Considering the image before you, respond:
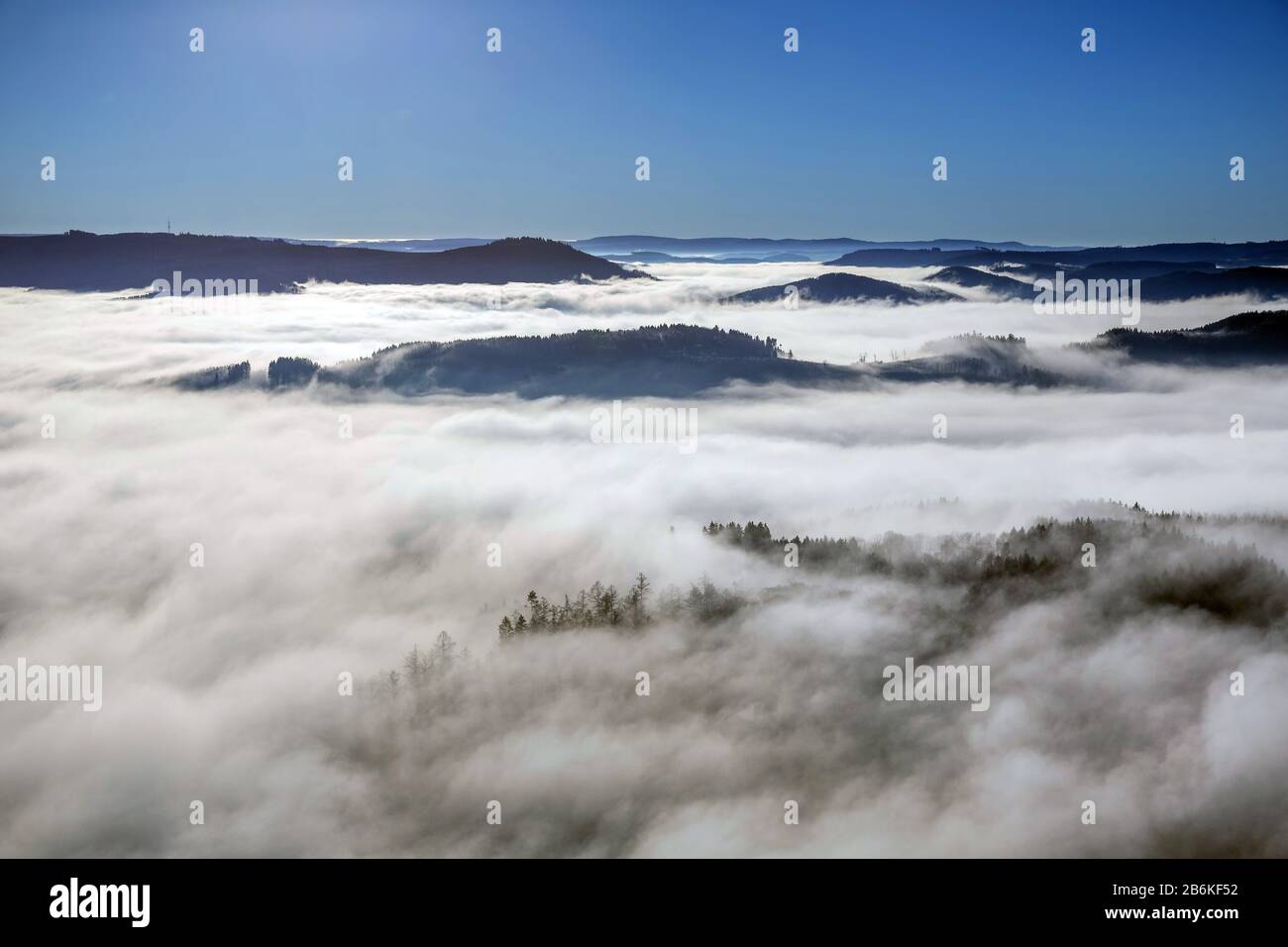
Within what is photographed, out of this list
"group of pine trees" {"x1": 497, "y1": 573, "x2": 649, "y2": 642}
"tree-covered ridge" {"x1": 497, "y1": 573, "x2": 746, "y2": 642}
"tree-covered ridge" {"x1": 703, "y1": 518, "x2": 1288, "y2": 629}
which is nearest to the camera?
"tree-covered ridge" {"x1": 703, "y1": 518, "x2": 1288, "y2": 629}

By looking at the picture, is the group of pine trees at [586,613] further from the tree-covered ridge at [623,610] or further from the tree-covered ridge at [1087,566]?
the tree-covered ridge at [1087,566]

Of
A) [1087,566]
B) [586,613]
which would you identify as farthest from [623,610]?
[1087,566]


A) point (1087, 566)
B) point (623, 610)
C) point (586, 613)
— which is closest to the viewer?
point (1087, 566)

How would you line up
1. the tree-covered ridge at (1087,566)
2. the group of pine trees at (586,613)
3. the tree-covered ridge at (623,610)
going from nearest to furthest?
the tree-covered ridge at (1087,566) → the tree-covered ridge at (623,610) → the group of pine trees at (586,613)

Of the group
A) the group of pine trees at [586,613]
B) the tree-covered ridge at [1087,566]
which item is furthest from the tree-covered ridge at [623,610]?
the tree-covered ridge at [1087,566]

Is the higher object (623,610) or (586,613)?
(623,610)

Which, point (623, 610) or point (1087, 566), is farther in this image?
point (623, 610)

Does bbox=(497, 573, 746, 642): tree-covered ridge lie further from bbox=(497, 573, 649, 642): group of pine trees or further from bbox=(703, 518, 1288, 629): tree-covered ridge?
bbox=(703, 518, 1288, 629): tree-covered ridge

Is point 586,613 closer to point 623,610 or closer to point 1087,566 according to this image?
point 623,610

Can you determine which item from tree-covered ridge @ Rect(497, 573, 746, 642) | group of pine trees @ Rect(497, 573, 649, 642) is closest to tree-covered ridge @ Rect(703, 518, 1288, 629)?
tree-covered ridge @ Rect(497, 573, 746, 642)
